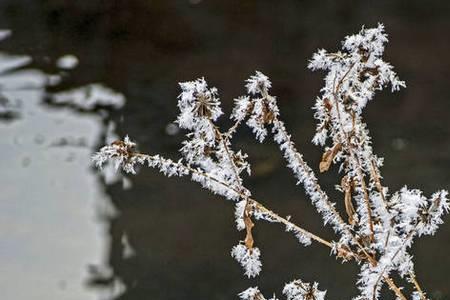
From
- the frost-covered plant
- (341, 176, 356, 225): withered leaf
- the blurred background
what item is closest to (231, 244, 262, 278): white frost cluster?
the frost-covered plant

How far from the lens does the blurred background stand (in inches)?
128

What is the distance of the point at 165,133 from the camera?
3.90 m

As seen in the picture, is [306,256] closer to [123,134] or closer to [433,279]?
[433,279]

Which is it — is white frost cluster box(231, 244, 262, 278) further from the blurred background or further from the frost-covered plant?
the blurred background

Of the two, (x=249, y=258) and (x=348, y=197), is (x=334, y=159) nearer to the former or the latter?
(x=348, y=197)

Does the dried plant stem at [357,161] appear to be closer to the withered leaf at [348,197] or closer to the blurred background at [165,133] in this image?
the withered leaf at [348,197]

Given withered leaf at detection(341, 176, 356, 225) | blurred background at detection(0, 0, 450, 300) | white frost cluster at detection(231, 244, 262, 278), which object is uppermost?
blurred background at detection(0, 0, 450, 300)

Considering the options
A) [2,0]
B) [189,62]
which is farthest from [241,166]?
[2,0]

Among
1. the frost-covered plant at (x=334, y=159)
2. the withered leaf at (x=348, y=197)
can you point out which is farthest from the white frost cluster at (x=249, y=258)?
the withered leaf at (x=348, y=197)

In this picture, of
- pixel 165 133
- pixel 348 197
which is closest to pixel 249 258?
pixel 348 197

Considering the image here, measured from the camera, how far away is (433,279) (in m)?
3.24

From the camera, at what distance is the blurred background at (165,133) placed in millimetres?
3246

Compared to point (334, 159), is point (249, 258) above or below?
below

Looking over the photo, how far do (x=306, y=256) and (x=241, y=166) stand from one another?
7.33 feet
